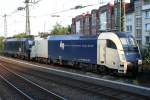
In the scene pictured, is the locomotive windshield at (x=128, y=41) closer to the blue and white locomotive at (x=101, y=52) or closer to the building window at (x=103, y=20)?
the blue and white locomotive at (x=101, y=52)

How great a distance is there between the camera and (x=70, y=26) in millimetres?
124562

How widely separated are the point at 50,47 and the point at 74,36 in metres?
7.46

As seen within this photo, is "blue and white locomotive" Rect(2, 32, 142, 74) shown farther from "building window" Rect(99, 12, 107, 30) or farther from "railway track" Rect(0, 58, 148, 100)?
"building window" Rect(99, 12, 107, 30)

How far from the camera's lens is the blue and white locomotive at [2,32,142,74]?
24109mm

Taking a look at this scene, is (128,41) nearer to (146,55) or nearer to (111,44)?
(111,44)

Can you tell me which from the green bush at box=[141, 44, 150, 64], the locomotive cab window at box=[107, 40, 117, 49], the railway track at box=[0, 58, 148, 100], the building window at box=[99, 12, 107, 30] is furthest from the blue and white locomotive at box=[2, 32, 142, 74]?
the building window at box=[99, 12, 107, 30]

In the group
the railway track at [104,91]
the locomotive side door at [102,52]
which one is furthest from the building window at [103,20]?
the railway track at [104,91]

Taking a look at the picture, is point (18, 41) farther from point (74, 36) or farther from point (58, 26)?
point (58, 26)

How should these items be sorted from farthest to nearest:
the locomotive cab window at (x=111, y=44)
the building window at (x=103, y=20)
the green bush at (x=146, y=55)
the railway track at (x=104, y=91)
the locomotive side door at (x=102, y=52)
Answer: the building window at (x=103, y=20)
the green bush at (x=146, y=55)
the locomotive side door at (x=102, y=52)
the locomotive cab window at (x=111, y=44)
the railway track at (x=104, y=91)

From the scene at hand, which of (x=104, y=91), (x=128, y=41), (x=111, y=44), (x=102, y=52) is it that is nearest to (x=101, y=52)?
(x=102, y=52)

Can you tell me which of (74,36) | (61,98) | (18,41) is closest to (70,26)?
(18,41)

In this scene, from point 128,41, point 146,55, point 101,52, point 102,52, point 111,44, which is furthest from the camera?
point 146,55

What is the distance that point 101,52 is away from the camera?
2642cm

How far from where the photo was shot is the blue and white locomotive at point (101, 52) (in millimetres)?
24109
